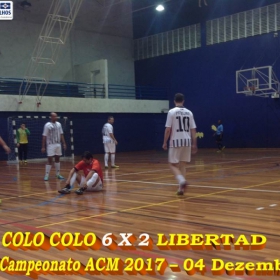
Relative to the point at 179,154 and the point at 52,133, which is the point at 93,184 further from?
the point at 52,133

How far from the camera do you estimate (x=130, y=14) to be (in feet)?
83.8

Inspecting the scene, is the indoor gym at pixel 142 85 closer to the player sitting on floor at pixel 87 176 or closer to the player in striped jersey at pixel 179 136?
the player sitting on floor at pixel 87 176

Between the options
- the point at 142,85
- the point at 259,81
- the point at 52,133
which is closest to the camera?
the point at 52,133

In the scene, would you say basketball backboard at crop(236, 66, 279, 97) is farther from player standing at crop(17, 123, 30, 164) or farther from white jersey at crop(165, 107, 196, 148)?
white jersey at crop(165, 107, 196, 148)

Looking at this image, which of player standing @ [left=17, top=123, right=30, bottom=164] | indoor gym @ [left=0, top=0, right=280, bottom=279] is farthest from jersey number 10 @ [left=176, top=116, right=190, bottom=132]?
player standing @ [left=17, top=123, right=30, bottom=164]

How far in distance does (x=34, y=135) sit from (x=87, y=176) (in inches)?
494

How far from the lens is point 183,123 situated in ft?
21.8

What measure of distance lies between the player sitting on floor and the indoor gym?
0.18 meters

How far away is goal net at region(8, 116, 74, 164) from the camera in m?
18.0

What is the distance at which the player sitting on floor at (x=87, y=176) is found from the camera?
732 cm

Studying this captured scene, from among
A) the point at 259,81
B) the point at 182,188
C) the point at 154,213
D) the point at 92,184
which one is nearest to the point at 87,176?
the point at 92,184

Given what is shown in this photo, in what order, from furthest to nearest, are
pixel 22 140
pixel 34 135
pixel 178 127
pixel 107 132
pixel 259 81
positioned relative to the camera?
pixel 259 81, pixel 34 135, pixel 22 140, pixel 107 132, pixel 178 127

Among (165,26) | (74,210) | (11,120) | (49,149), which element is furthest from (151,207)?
(165,26)

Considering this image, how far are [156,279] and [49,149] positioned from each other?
23.6ft
